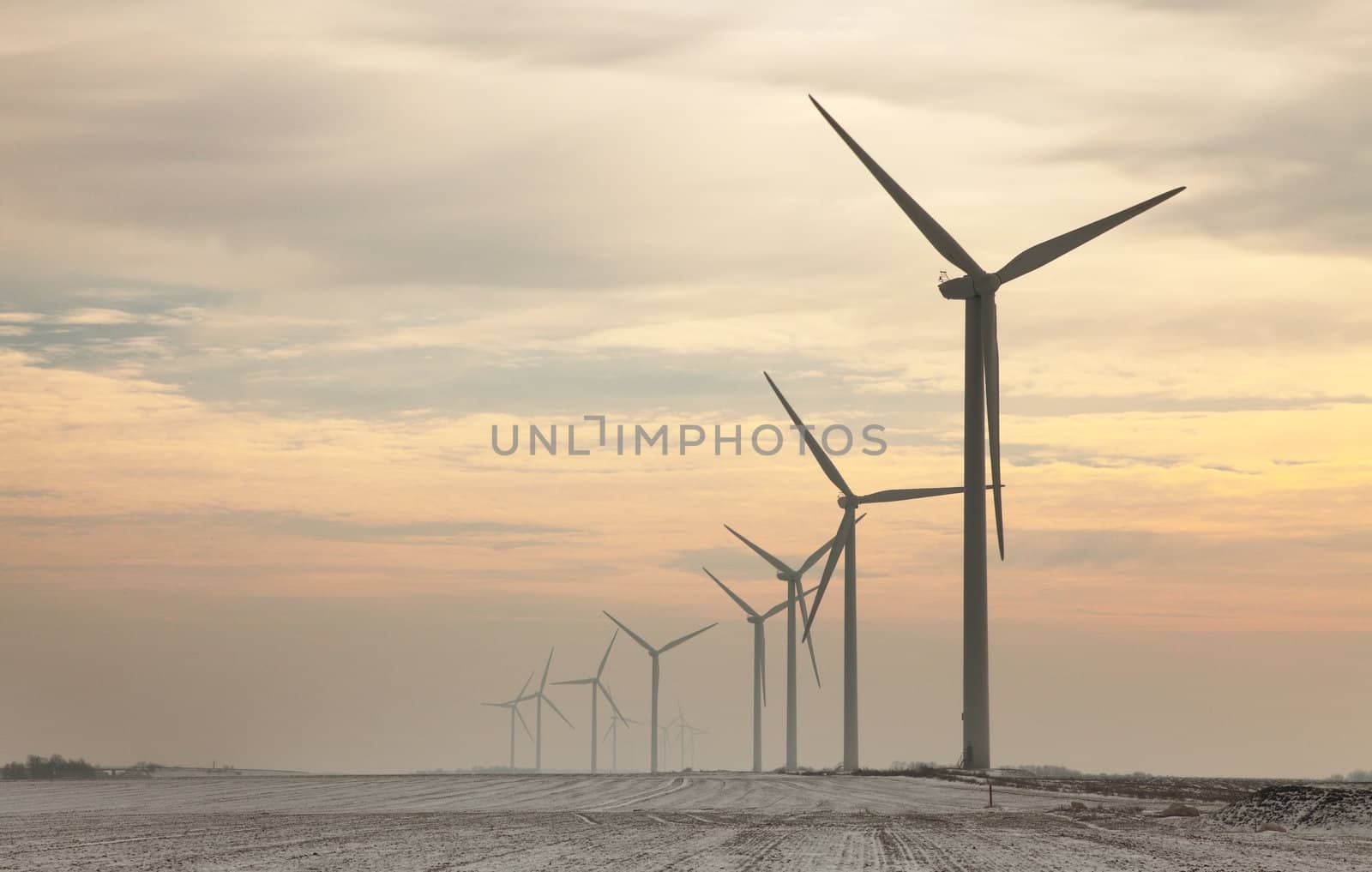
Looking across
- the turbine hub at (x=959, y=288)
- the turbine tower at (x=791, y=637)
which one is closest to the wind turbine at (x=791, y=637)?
the turbine tower at (x=791, y=637)

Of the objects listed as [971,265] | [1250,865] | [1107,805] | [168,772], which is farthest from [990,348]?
[168,772]

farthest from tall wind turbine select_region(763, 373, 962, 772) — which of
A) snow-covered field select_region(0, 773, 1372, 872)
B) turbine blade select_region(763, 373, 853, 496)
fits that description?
snow-covered field select_region(0, 773, 1372, 872)

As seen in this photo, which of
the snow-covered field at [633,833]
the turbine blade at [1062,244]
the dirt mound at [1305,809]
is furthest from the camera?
the turbine blade at [1062,244]

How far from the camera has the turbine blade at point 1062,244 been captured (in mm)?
91625

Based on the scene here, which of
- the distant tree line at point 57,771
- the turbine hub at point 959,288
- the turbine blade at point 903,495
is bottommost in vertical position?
the distant tree line at point 57,771

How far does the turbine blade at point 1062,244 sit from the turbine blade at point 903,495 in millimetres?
26108

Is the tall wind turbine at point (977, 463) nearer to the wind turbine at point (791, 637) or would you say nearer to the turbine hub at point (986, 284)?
the turbine hub at point (986, 284)

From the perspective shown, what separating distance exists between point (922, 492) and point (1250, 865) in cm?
9274

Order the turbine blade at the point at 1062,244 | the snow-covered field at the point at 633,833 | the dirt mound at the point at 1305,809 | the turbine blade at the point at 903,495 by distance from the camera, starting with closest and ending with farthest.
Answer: the snow-covered field at the point at 633,833
the dirt mound at the point at 1305,809
the turbine blade at the point at 1062,244
the turbine blade at the point at 903,495

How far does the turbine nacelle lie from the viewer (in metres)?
99.8

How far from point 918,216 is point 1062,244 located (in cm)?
918

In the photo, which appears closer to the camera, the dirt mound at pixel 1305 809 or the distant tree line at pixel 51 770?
the dirt mound at pixel 1305 809

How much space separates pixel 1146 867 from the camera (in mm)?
32594

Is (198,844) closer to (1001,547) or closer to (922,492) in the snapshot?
(1001,547)
